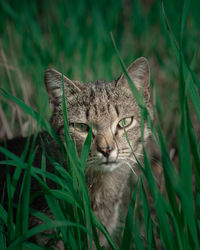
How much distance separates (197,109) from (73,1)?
3774mm

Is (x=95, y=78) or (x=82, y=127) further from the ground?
(x=95, y=78)

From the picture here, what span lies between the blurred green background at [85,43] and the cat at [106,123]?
1.06 m

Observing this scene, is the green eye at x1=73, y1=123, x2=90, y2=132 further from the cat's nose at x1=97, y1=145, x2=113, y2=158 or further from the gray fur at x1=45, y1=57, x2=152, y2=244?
the cat's nose at x1=97, y1=145, x2=113, y2=158

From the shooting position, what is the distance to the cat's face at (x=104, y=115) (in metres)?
1.74

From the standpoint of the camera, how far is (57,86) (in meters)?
2.07

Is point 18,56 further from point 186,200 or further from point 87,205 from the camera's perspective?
point 186,200

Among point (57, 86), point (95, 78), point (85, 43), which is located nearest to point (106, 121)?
point (57, 86)

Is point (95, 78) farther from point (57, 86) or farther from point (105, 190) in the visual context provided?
point (105, 190)

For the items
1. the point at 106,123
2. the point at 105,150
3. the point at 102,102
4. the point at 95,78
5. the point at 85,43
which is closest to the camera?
the point at 105,150

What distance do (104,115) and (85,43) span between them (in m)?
2.40

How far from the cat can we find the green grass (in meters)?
0.14

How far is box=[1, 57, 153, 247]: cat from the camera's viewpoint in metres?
1.84

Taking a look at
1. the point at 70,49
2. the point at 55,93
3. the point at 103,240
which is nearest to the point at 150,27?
the point at 70,49

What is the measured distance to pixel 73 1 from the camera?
4.55 meters
